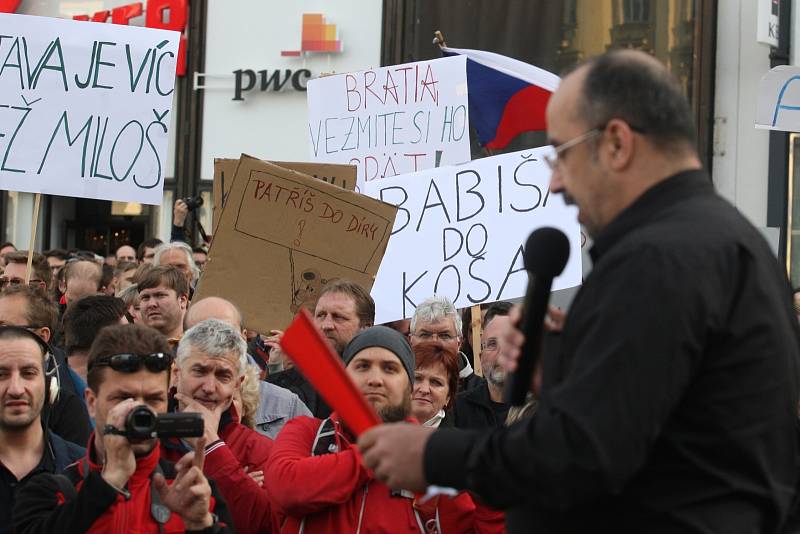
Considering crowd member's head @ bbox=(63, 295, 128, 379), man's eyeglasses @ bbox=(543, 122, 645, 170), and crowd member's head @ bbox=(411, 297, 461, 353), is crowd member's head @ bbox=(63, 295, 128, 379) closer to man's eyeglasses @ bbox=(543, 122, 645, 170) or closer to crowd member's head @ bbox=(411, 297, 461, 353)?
crowd member's head @ bbox=(411, 297, 461, 353)

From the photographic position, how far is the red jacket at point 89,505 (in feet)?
11.6

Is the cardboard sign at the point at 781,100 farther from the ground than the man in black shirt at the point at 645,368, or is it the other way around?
the cardboard sign at the point at 781,100

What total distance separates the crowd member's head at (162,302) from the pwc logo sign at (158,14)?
9775mm

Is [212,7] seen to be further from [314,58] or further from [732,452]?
[732,452]

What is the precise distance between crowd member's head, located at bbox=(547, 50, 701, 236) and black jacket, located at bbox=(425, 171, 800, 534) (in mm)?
42

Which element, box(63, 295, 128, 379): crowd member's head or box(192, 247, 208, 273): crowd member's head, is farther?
box(192, 247, 208, 273): crowd member's head

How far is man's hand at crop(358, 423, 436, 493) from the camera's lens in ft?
7.82

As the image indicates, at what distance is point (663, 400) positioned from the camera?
2172 millimetres

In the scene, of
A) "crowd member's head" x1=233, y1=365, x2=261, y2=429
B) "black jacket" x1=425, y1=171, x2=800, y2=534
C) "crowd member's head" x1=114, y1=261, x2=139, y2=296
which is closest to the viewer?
"black jacket" x1=425, y1=171, x2=800, y2=534

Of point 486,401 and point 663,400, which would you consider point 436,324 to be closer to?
point 486,401

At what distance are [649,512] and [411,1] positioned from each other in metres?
14.2

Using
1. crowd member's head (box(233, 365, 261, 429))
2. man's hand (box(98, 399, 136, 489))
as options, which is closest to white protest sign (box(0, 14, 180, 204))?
crowd member's head (box(233, 365, 261, 429))

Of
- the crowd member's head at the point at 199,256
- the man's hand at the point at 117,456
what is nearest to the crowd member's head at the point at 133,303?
the crowd member's head at the point at 199,256

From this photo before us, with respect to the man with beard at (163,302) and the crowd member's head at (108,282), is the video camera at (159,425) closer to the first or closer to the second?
the man with beard at (163,302)
